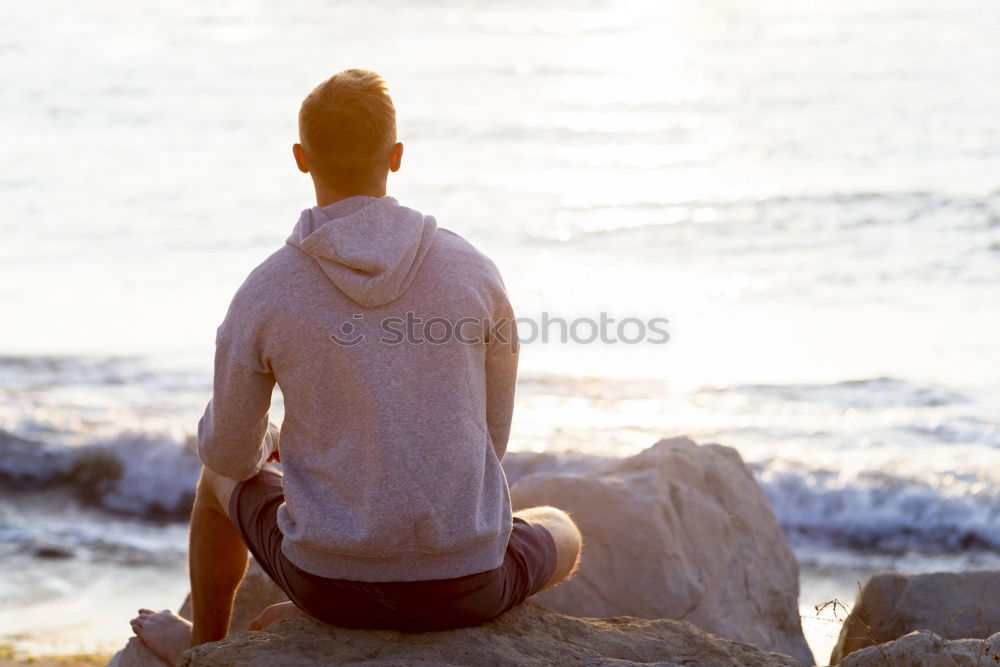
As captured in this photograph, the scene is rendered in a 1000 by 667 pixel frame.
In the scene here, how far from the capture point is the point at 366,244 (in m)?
2.97

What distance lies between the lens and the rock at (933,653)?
3.21 meters

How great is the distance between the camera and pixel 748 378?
1034cm

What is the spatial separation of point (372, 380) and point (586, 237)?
1238cm

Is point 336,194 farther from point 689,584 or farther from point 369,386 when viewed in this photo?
point 689,584

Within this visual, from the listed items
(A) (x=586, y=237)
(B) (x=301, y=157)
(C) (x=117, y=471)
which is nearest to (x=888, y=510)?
(C) (x=117, y=471)

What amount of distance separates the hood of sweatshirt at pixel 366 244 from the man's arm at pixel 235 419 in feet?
1.06

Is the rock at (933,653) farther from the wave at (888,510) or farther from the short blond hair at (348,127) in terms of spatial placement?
the wave at (888,510)

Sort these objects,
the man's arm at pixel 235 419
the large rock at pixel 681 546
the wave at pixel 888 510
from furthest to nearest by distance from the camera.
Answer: the wave at pixel 888 510
the large rock at pixel 681 546
the man's arm at pixel 235 419

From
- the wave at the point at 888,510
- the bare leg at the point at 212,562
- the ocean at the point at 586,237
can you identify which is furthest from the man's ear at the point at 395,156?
the wave at the point at 888,510

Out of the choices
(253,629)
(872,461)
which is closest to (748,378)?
(872,461)

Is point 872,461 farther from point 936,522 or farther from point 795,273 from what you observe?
point 795,273

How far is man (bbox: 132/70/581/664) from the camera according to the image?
296 cm

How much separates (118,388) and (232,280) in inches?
126

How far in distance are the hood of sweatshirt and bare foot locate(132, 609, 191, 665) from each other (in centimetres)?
145
